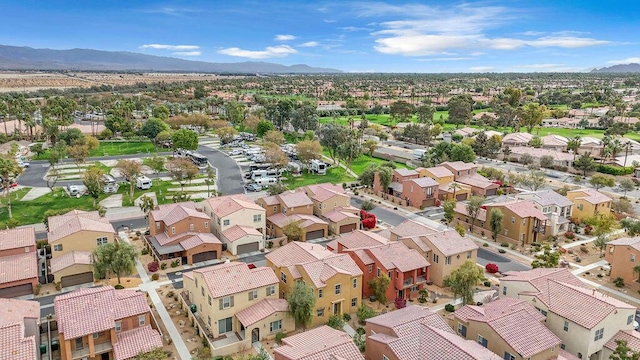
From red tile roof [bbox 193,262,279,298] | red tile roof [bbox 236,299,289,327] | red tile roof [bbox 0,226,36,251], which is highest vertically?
red tile roof [bbox 193,262,279,298]

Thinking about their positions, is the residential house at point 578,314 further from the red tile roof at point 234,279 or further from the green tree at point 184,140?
the green tree at point 184,140

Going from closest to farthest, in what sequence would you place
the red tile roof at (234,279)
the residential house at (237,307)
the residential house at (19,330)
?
the residential house at (19,330) → the residential house at (237,307) → the red tile roof at (234,279)

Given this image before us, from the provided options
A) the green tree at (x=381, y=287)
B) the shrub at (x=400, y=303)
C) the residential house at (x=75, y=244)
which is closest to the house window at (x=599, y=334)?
the shrub at (x=400, y=303)

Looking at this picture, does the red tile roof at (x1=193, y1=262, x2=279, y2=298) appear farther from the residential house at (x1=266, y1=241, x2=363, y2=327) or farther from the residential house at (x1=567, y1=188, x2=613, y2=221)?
the residential house at (x1=567, y1=188, x2=613, y2=221)

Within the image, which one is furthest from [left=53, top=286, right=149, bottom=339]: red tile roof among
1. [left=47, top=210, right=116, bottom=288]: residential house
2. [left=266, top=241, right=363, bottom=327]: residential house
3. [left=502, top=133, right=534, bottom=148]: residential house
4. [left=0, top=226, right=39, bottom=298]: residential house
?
[left=502, top=133, right=534, bottom=148]: residential house

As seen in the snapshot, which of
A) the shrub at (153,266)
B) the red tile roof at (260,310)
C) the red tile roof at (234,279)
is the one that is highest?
the red tile roof at (234,279)

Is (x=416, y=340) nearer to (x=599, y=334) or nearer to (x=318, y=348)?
(x=318, y=348)
